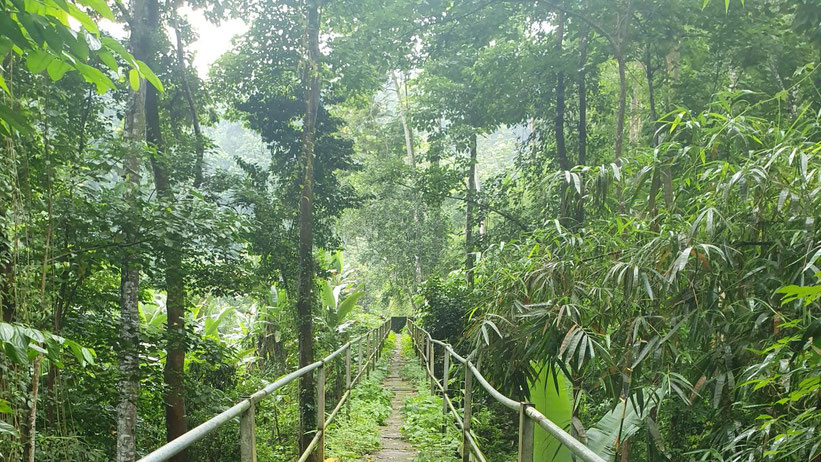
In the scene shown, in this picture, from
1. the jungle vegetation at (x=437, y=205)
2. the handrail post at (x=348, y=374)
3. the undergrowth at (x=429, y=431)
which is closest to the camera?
the jungle vegetation at (x=437, y=205)

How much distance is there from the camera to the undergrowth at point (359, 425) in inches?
213

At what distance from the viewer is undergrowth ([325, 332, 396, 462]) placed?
17.8ft

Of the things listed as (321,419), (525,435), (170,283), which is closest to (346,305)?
(170,283)

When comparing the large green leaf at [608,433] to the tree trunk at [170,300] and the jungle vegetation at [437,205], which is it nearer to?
the jungle vegetation at [437,205]

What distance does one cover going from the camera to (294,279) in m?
10.0

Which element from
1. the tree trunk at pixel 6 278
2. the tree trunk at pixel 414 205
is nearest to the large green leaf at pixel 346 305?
the tree trunk at pixel 414 205

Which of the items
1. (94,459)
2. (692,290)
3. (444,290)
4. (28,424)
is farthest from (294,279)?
(692,290)

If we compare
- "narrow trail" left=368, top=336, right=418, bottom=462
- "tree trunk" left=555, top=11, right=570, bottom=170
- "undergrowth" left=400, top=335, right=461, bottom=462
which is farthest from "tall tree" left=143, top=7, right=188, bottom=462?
"tree trunk" left=555, top=11, right=570, bottom=170

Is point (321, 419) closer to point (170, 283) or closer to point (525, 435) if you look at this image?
point (525, 435)

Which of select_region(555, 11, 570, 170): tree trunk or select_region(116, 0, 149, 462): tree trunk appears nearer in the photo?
select_region(116, 0, 149, 462): tree trunk

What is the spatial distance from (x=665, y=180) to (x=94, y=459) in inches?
209

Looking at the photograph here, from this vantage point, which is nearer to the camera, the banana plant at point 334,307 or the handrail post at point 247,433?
the handrail post at point 247,433

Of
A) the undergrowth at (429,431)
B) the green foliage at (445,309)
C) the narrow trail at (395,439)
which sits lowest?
the narrow trail at (395,439)

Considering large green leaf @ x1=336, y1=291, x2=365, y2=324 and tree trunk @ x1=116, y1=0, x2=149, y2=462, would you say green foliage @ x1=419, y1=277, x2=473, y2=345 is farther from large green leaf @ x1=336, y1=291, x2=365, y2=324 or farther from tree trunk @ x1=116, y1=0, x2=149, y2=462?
tree trunk @ x1=116, y1=0, x2=149, y2=462
